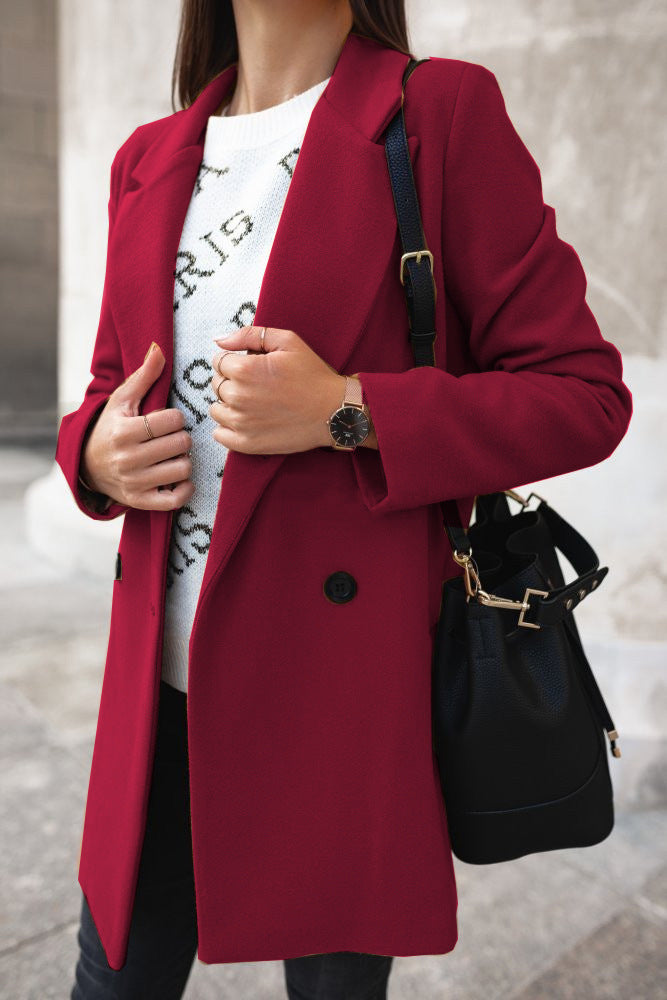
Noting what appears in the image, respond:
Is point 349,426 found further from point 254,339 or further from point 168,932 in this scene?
point 168,932

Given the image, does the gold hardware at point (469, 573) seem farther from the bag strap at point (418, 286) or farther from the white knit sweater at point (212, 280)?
the white knit sweater at point (212, 280)

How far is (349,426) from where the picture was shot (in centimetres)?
98

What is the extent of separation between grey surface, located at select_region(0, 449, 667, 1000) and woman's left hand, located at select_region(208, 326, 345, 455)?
5.37 feet

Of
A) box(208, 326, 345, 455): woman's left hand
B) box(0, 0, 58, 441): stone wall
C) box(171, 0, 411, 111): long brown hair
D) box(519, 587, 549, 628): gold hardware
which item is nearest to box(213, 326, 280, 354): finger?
box(208, 326, 345, 455): woman's left hand

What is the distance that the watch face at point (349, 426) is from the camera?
3.20 feet

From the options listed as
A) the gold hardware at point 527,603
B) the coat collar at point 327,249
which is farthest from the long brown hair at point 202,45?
the gold hardware at point 527,603

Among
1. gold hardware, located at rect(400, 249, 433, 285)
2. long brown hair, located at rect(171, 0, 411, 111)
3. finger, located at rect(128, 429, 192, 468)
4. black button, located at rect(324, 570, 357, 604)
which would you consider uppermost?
long brown hair, located at rect(171, 0, 411, 111)

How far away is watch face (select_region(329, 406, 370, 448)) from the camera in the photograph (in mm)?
975

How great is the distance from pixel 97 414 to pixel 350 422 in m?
0.44

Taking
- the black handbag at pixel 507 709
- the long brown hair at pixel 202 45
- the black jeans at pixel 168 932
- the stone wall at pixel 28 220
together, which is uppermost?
the long brown hair at pixel 202 45

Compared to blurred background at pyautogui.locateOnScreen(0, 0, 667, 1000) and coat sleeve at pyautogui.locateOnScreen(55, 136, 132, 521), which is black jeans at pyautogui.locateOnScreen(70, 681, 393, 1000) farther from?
blurred background at pyautogui.locateOnScreen(0, 0, 667, 1000)

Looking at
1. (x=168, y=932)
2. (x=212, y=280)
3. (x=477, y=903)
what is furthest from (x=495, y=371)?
(x=477, y=903)

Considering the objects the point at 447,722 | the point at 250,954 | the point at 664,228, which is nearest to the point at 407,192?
the point at 447,722

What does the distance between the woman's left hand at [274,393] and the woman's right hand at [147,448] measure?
0.11 metres
